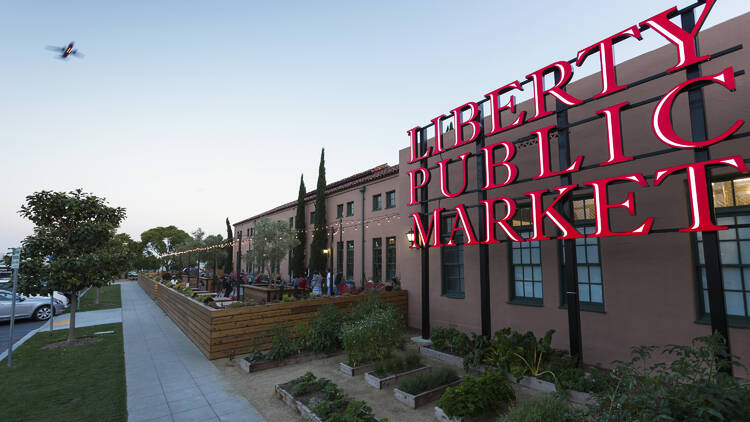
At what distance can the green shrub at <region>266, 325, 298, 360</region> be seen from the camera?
7950mm

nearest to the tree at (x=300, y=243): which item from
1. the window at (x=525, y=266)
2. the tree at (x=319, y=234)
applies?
the tree at (x=319, y=234)

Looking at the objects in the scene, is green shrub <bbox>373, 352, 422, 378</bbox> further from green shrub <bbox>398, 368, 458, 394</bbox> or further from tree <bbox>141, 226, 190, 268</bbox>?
tree <bbox>141, 226, 190, 268</bbox>

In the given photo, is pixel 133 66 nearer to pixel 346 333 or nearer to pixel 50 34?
pixel 50 34

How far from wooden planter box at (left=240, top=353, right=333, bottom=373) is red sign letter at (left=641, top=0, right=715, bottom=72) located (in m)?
9.37

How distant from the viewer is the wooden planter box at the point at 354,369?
7.15m

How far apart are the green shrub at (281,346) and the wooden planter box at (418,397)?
10.6ft

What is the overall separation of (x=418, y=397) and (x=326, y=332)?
3.71m

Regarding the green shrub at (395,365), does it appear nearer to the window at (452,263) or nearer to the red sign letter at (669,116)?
the window at (452,263)

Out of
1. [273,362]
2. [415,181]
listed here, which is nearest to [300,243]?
[415,181]

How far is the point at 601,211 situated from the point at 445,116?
5.21m

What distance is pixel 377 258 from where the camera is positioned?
19422 millimetres

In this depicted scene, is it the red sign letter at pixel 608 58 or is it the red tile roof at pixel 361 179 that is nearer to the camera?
the red sign letter at pixel 608 58

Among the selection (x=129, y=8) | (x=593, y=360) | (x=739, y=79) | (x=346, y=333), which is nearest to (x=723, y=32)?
(x=739, y=79)

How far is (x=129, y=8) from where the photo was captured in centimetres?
888
